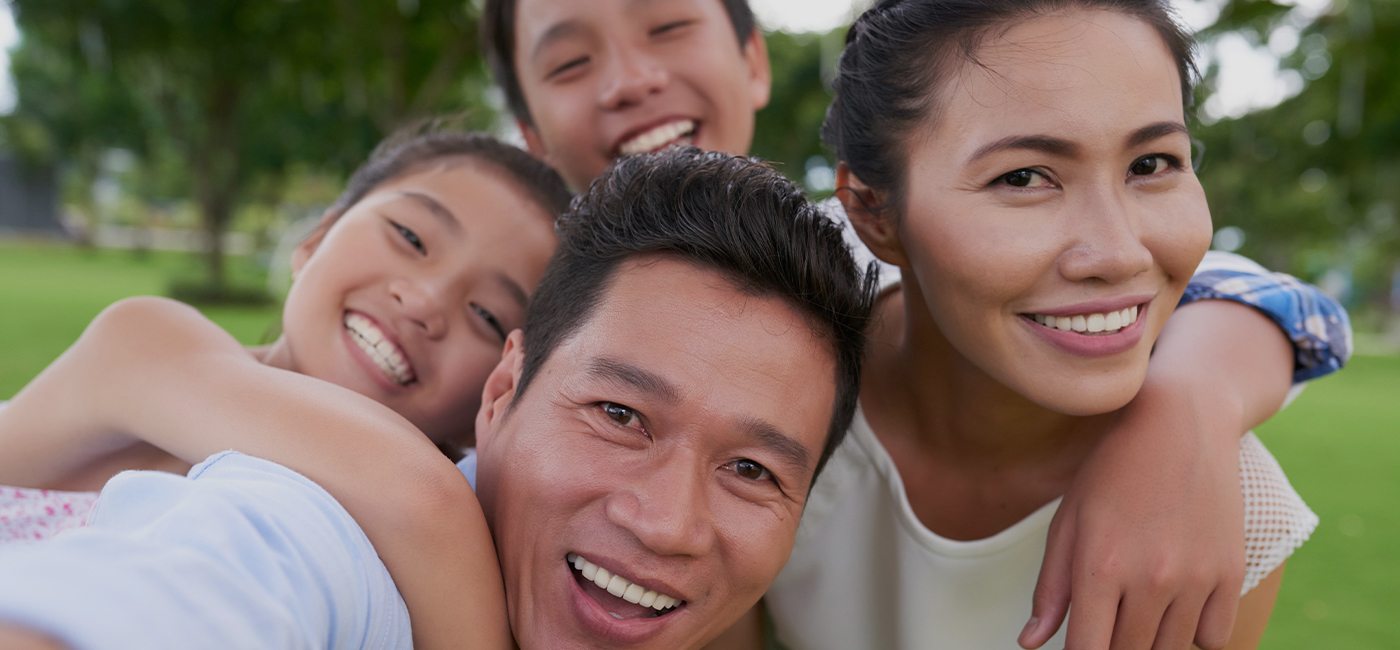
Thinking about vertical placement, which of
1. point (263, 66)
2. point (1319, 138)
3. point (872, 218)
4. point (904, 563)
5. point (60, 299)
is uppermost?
point (872, 218)

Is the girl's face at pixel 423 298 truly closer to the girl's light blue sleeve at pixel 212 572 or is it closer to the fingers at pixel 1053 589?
the girl's light blue sleeve at pixel 212 572

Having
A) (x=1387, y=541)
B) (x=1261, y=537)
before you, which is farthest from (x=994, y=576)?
(x=1387, y=541)

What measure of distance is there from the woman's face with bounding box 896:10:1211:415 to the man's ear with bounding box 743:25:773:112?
1397 millimetres

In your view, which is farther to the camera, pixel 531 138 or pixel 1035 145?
pixel 531 138

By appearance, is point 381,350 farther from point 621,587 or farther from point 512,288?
point 621,587

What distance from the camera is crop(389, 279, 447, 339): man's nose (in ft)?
8.13

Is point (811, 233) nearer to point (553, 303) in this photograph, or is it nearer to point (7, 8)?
point (553, 303)

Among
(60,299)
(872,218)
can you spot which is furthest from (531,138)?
(60,299)

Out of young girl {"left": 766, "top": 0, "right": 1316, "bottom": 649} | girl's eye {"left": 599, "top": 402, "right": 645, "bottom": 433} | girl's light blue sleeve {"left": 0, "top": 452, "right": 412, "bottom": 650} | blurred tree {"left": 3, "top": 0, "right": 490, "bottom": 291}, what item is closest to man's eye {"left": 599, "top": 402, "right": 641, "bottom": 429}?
girl's eye {"left": 599, "top": 402, "right": 645, "bottom": 433}

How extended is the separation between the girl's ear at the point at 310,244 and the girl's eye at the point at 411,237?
356 millimetres

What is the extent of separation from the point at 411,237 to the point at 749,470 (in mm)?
1178

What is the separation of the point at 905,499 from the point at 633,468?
3.22 feet

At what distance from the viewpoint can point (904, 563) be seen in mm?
2533

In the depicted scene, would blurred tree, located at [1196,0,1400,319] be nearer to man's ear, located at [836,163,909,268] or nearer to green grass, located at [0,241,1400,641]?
green grass, located at [0,241,1400,641]
